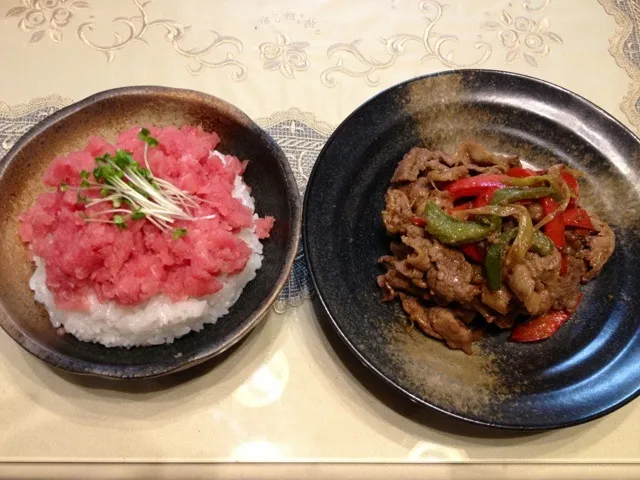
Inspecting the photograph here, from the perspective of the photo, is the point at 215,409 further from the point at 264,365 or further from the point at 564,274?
the point at 564,274

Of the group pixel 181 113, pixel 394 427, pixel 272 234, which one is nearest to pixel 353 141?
pixel 272 234

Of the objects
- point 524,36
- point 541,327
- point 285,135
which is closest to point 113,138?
point 285,135

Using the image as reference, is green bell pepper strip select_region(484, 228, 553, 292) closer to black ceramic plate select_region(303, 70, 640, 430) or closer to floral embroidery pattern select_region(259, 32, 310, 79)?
black ceramic plate select_region(303, 70, 640, 430)

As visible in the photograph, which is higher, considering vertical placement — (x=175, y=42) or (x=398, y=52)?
(x=398, y=52)

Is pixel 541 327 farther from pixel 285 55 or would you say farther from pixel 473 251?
pixel 285 55

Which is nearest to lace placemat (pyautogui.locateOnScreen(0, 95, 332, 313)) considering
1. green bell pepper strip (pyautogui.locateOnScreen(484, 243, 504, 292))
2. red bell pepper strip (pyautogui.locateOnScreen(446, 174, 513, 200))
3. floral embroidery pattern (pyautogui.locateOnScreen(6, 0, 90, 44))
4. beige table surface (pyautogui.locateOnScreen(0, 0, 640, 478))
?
beige table surface (pyautogui.locateOnScreen(0, 0, 640, 478))
